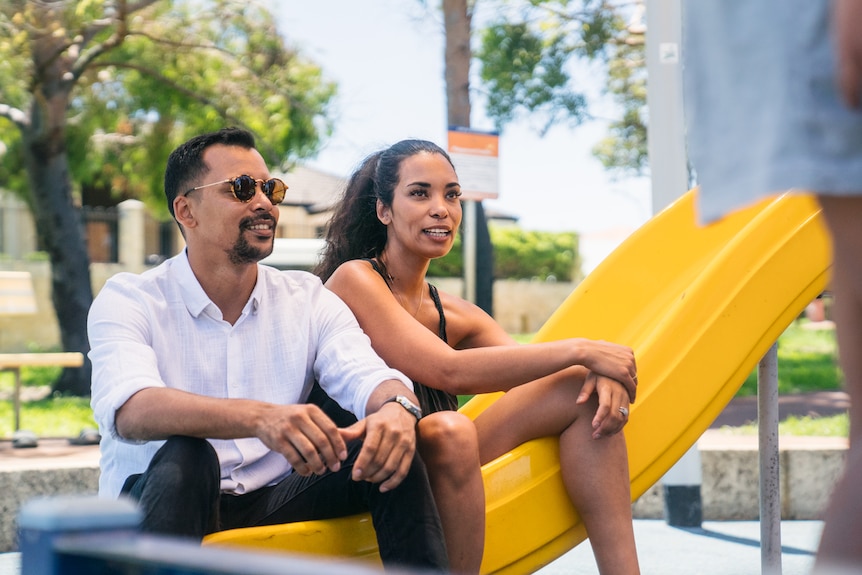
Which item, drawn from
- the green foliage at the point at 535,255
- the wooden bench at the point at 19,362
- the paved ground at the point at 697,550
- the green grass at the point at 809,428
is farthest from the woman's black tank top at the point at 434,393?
the green foliage at the point at 535,255

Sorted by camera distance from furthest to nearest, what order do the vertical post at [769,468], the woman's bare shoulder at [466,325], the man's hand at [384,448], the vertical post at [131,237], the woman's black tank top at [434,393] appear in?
1. the vertical post at [131,237]
2. the vertical post at [769,468]
3. the woman's bare shoulder at [466,325]
4. the woman's black tank top at [434,393]
5. the man's hand at [384,448]

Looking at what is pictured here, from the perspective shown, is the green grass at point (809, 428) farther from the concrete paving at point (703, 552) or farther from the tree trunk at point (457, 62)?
the tree trunk at point (457, 62)

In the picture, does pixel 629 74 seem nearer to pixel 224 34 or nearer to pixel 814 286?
pixel 224 34

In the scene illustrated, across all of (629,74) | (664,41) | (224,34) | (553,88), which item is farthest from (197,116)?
(664,41)

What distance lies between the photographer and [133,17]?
34.5ft

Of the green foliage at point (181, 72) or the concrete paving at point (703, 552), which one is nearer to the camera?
the concrete paving at point (703, 552)

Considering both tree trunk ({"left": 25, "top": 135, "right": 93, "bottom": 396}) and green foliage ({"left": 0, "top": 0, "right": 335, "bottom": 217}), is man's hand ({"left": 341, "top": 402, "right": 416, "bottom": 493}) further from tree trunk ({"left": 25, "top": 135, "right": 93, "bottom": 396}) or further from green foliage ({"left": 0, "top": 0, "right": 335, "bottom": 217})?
tree trunk ({"left": 25, "top": 135, "right": 93, "bottom": 396})

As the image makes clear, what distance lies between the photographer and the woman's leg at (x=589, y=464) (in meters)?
2.65

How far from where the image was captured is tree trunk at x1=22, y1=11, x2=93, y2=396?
9992 mm

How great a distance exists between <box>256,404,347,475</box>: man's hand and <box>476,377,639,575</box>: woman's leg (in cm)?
75

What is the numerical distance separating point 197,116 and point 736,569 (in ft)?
36.1

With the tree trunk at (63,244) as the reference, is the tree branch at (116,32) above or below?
above

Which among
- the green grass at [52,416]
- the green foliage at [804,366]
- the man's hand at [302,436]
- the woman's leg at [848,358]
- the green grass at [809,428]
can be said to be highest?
the woman's leg at [848,358]

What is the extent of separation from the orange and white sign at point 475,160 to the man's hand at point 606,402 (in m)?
4.01
